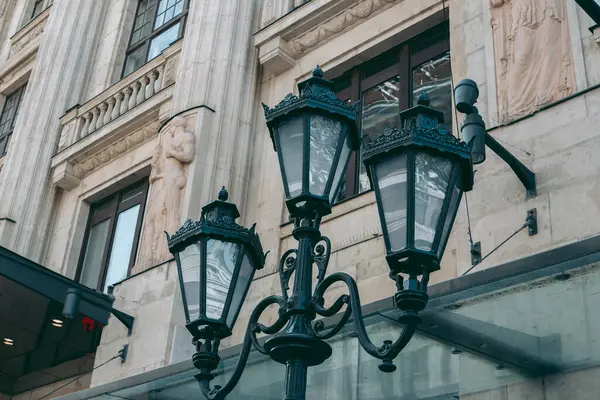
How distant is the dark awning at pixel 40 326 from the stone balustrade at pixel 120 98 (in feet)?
10.6

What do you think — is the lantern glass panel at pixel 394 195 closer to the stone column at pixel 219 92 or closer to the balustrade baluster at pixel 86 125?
the stone column at pixel 219 92

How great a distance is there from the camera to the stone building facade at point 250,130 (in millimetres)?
7918

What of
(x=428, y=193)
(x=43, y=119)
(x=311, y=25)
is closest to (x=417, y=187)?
(x=428, y=193)

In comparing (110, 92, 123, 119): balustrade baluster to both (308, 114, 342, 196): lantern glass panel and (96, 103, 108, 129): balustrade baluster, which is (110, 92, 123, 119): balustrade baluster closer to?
(96, 103, 108, 129): balustrade baluster

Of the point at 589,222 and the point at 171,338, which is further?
the point at 171,338

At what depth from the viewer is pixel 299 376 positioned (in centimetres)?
545

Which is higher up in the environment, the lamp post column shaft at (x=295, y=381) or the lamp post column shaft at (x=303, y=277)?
the lamp post column shaft at (x=303, y=277)

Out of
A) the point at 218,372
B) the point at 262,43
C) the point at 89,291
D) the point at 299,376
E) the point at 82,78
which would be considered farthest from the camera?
the point at 82,78

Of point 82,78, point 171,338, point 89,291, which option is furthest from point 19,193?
point 171,338

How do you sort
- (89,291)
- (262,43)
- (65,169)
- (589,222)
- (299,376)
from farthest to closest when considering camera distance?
1. (65,169)
2. (262,43)
3. (89,291)
4. (589,222)
5. (299,376)

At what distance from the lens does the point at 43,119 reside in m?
16.2

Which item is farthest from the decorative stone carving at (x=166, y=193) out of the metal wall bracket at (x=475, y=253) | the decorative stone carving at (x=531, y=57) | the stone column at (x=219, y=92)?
the metal wall bracket at (x=475, y=253)

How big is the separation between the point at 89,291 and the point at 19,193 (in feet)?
14.0

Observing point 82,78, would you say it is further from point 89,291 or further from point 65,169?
point 89,291
